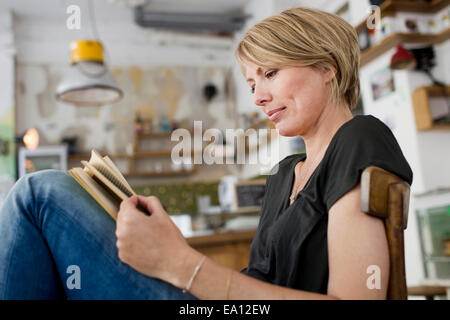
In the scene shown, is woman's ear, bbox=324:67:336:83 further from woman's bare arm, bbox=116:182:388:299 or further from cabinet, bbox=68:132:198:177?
cabinet, bbox=68:132:198:177

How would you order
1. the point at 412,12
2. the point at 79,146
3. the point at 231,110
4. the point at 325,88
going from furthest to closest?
→ the point at 231,110 → the point at 79,146 → the point at 412,12 → the point at 325,88

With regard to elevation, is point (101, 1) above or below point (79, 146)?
above

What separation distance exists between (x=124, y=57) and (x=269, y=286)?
254 inches

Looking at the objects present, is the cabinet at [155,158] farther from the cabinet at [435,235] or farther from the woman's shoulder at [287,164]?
the woman's shoulder at [287,164]

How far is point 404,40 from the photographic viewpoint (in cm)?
370

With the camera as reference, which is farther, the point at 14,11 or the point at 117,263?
the point at 14,11

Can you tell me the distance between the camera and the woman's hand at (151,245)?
68 cm

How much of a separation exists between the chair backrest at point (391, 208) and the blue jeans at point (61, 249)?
0.34 meters

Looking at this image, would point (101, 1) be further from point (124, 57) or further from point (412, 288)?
point (412, 288)

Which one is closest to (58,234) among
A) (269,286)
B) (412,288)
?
(269,286)

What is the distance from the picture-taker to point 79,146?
6.32 meters

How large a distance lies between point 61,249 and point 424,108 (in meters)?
3.38

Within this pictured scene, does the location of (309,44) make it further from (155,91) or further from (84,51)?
(155,91)
